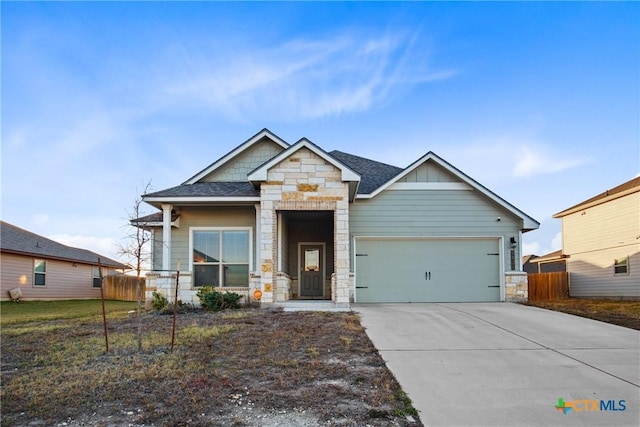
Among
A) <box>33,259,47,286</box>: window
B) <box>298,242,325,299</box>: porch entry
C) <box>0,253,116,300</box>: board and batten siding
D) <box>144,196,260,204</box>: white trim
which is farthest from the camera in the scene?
<box>33,259,47,286</box>: window

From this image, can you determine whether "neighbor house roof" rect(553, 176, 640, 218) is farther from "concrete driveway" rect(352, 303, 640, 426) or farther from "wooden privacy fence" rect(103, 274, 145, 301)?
"wooden privacy fence" rect(103, 274, 145, 301)

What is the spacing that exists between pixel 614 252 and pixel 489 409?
1737 cm

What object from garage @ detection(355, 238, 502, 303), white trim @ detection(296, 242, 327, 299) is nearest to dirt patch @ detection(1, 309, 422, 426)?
garage @ detection(355, 238, 502, 303)

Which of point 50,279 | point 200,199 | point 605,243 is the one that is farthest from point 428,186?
point 50,279

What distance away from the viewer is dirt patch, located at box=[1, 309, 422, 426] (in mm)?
4191

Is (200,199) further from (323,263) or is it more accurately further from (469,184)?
(469,184)

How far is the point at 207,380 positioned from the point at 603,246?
63.4 feet

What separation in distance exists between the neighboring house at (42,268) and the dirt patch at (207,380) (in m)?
12.4

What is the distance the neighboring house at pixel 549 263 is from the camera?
2358cm

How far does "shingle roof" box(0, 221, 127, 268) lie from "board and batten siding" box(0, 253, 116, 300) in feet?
1.24

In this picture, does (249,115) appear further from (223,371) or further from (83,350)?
(223,371)

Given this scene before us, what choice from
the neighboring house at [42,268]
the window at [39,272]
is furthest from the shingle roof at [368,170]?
the window at [39,272]

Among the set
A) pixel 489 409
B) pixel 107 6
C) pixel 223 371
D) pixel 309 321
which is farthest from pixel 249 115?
pixel 489 409

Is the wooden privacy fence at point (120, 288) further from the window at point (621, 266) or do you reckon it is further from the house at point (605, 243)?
the window at point (621, 266)
